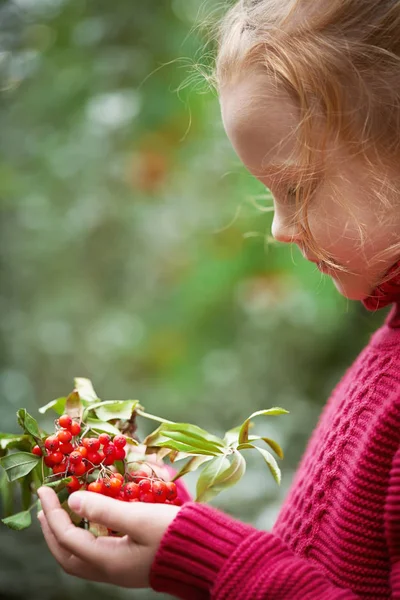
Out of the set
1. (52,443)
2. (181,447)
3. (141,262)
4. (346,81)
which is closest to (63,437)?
(52,443)

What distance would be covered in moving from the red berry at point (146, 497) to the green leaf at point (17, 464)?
0.11m

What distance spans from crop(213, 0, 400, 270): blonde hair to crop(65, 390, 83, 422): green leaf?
298mm

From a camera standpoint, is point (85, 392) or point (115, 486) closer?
point (115, 486)

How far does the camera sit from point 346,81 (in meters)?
0.71

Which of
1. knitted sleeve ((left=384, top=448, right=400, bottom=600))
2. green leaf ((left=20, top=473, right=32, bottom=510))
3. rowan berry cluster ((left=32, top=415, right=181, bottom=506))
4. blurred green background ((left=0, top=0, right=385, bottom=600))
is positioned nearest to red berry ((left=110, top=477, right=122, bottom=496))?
rowan berry cluster ((left=32, top=415, right=181, bottom=506))

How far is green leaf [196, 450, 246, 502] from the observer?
73 cm

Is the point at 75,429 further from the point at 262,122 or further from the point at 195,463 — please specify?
the point at 262,122

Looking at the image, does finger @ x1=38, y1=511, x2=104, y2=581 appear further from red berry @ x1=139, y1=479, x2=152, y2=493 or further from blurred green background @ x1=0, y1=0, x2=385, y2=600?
blurred green background @ x1=0, y1=0, x2=385, y2=600

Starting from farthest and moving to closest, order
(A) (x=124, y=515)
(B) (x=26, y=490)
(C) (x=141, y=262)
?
(C) (x=141, y=262) → (B) (x=26, y=490) → (A) (x=124, y=515)

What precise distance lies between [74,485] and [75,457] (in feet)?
0.11

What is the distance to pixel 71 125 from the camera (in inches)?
64.9

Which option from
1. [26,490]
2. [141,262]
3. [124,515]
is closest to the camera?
[124,515]

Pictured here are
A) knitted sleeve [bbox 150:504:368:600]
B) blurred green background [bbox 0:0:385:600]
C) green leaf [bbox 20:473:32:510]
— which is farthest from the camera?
blurred green background [bbox 0:0:385:600]

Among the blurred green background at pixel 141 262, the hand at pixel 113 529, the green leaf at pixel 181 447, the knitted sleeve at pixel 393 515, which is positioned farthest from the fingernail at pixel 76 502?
the blurred green background at pixel 141 262
